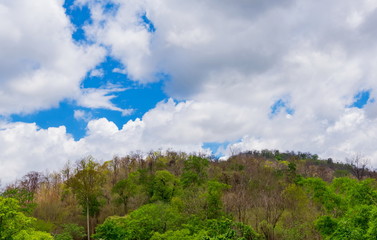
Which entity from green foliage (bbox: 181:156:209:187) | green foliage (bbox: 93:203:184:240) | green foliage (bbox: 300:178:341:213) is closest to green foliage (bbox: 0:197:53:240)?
green foliage (bbox: 93:203:184:240)

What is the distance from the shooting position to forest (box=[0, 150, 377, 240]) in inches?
822

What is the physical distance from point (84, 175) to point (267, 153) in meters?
139

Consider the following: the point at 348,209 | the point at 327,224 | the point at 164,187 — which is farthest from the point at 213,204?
the point at 164,187

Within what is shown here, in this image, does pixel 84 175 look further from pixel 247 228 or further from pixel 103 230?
pixel 247 228

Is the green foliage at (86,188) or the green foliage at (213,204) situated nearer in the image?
the green foliage at (213,204)

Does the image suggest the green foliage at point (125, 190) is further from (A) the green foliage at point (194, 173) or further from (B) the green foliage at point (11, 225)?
(B) the green foliage at point (11, 225)

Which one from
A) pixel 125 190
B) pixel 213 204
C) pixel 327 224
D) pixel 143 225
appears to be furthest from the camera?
pixel 125 190

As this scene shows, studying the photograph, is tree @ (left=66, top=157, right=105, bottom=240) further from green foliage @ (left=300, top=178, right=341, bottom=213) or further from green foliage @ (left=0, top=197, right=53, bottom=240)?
green foliage @ (left=300, top=178, right=341, bottom=213)

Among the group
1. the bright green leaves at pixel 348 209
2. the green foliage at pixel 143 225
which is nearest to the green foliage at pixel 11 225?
the green foliage at pixel 143 225

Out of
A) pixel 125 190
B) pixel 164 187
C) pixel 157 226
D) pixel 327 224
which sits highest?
pixel 125 190

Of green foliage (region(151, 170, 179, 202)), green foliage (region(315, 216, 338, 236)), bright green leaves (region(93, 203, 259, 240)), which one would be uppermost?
green foliage (region(151, 170, 179, 202))

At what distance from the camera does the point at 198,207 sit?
3219cm

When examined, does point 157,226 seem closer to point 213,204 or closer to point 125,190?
point 213,204

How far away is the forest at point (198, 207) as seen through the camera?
2089cm
